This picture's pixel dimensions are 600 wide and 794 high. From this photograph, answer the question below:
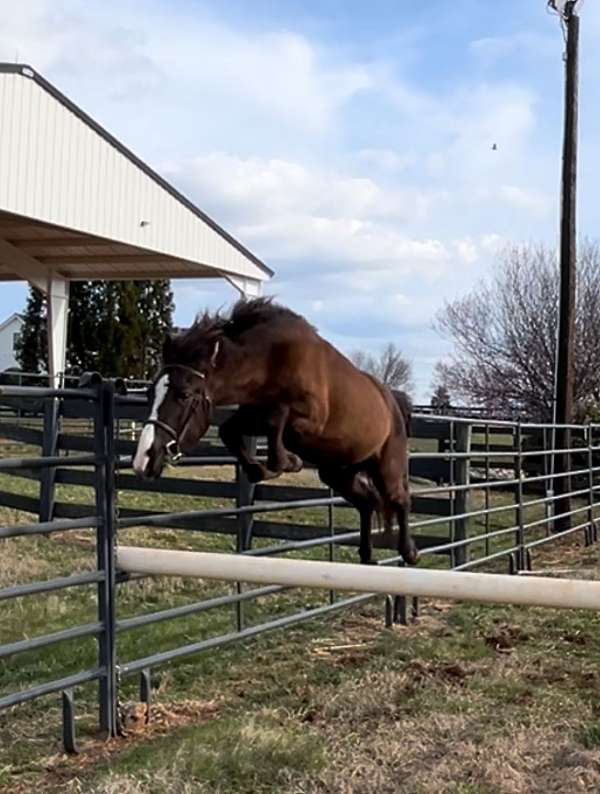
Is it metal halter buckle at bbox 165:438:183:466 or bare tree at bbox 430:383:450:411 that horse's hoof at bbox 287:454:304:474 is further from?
bare tree at bbox 430:383:450:411

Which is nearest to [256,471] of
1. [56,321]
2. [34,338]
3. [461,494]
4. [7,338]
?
[461,494]

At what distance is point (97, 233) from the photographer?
15.1 meters

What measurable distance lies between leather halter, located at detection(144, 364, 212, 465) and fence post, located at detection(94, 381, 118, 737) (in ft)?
3.21

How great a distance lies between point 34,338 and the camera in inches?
1346

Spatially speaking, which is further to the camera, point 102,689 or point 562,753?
point 102,689

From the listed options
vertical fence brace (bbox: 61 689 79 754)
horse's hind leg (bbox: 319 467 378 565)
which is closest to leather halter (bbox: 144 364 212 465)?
horse's hind leg (bbox: 319 467 378 565)

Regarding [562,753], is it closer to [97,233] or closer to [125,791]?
[125,791]

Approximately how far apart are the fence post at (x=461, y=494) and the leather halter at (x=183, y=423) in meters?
4.81

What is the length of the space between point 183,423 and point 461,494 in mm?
5128

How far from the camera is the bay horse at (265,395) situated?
2877 millimetres

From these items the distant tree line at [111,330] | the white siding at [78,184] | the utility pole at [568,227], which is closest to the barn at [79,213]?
the white siding at [78,184]

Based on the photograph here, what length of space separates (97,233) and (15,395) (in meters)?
12.0

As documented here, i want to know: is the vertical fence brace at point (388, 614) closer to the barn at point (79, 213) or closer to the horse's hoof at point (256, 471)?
the horse's hoof at point (256, 471)

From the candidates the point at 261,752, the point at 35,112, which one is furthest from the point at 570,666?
the point at 35,112
